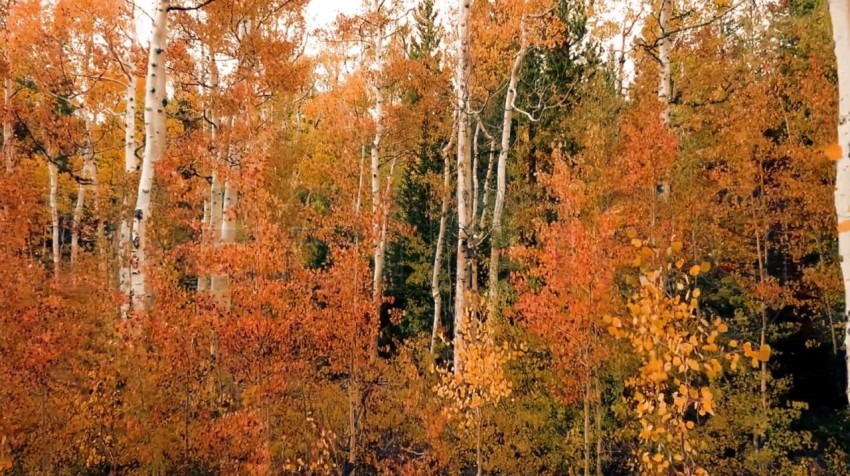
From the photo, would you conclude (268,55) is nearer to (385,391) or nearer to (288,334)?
(288,334)

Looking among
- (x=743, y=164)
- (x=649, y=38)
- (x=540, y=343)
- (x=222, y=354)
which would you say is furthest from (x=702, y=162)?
(x=222, y=354)

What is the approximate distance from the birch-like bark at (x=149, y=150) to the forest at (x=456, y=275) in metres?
0.04

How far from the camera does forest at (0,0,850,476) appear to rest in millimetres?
6438

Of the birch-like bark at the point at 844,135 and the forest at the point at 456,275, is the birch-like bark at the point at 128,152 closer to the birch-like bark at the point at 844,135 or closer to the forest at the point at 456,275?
the forest at the point at 456,275

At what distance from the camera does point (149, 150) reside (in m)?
6.78

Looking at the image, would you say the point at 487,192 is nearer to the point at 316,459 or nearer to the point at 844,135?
the point at 316,459

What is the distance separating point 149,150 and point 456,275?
22.7 ft

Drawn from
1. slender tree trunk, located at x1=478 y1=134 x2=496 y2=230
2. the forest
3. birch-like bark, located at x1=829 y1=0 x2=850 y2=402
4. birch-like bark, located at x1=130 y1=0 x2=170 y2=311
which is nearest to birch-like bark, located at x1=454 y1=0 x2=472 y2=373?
the forest

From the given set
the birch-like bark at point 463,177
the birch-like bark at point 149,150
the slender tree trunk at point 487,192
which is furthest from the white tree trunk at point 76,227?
the slender tree trunk at point 487,192

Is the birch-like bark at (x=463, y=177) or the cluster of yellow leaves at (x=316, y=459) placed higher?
the birch-like bark at (x=463, y=177)

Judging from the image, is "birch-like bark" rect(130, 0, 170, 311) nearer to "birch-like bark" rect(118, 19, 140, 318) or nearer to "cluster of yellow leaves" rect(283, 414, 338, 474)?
"birch-like bark" rect(118, 19, 140, 318)

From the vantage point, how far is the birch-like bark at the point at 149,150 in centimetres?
668

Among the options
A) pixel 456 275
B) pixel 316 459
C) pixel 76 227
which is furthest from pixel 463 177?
pixel 76 227

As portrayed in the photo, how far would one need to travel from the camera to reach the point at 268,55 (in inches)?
395
